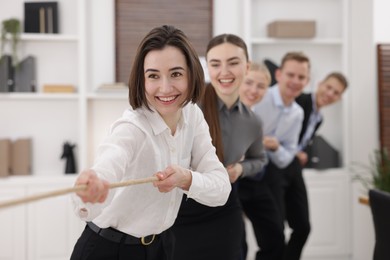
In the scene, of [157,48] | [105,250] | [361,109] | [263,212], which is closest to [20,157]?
[263,212]

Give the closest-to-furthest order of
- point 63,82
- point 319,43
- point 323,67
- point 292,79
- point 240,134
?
point 240,134, point 292,79, point 63,82, point 319,43, point 323,67

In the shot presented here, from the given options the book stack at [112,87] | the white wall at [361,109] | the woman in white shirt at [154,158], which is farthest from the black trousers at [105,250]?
the white wall at [361,109]

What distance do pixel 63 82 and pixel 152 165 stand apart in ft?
11.8

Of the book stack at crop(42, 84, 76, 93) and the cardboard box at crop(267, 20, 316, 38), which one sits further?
the cardboard box at crop(267, 20, 316, 38)

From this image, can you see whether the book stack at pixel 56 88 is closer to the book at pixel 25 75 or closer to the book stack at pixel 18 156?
the book at pixel 25 75

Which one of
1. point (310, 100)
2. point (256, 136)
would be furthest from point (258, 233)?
point (310, 100)

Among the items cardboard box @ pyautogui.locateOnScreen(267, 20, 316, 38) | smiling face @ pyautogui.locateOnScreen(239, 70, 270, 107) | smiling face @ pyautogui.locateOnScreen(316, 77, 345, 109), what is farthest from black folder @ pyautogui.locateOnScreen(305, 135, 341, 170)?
smiling face @ pyautogui.locateOnScreen(239, 70, 270, 107)

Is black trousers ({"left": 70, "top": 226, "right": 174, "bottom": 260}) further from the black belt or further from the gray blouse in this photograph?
the gray blouse

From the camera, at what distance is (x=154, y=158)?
64.8 inches

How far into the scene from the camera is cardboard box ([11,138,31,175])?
15.9 feet

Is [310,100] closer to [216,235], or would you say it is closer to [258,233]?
[258,233]

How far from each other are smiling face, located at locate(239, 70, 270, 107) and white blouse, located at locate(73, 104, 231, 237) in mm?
1590

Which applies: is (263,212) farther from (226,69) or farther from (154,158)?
(154,158)

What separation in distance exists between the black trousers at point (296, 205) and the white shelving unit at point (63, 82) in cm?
172
